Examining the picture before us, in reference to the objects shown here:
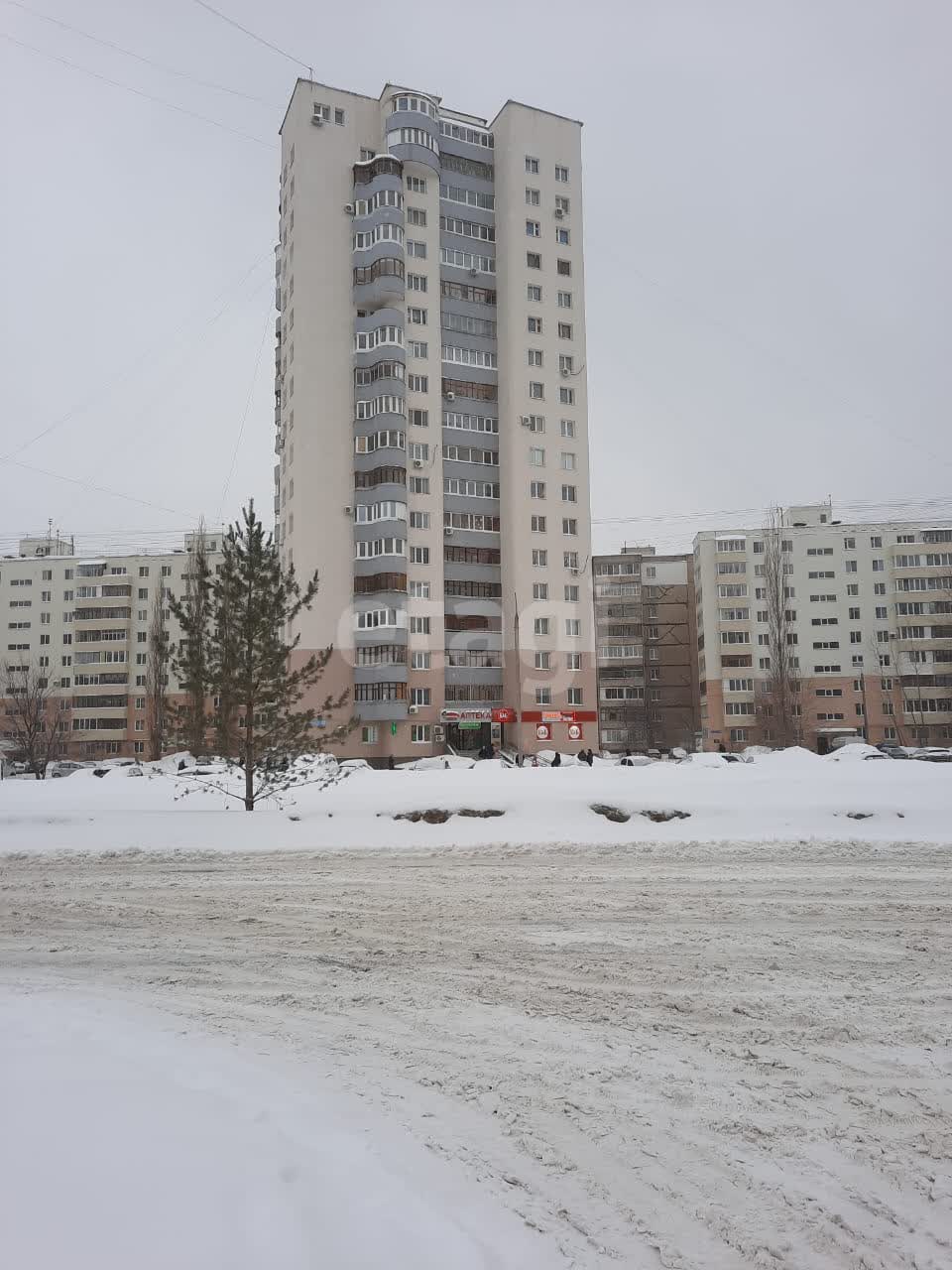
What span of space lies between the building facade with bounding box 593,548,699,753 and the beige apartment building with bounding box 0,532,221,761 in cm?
4362

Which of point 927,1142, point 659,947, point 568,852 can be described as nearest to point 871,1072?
point 927,1142

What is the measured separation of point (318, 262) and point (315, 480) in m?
15.3

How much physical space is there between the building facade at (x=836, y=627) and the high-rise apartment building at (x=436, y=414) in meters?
27.1

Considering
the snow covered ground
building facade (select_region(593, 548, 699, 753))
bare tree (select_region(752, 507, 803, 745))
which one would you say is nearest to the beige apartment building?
building facade (select_region(593, 548, 699, 753))

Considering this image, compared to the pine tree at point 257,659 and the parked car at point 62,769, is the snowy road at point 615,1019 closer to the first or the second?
the pine tree at point 257,659

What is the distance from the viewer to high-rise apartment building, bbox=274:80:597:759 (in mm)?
57031

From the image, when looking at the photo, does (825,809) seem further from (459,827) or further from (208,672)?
(208,672)

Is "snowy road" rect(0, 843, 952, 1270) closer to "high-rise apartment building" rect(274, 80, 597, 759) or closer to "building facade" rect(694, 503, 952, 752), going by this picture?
"high-rise apartment building" rect(274, 80, 597, 759)

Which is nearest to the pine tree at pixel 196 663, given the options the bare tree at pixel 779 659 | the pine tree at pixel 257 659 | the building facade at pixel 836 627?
the pine tree at pixel 257 659

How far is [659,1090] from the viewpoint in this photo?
4961 mm

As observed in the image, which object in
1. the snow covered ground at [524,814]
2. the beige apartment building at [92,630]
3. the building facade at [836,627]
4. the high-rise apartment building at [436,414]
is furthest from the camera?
the beige apartment building at [92,630]

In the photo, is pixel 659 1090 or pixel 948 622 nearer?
pixel 659 1090

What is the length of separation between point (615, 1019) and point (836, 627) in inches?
3328

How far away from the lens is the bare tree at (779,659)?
218 feet
